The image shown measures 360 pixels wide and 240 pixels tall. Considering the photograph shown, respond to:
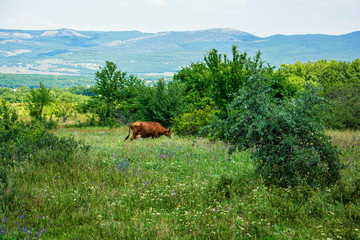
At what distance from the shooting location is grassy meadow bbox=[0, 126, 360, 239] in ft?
14.8

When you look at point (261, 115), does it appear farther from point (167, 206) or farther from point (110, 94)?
point (110, 94)

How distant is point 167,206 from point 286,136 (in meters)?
3.11

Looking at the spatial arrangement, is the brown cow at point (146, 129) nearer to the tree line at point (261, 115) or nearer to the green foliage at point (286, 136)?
the tree line at point (261, 115)

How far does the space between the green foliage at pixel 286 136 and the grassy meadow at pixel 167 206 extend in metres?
0.39

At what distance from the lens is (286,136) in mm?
6566

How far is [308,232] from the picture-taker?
4.49 metres

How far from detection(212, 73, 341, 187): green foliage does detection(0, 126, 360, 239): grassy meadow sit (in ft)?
1.26

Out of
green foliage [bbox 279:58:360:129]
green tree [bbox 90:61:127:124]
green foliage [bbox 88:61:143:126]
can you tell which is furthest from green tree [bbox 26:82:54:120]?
green foliage [bbox 279:58:360:129]

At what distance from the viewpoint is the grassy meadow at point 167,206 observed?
177 inches

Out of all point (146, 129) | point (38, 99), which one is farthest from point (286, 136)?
point (38, 99)

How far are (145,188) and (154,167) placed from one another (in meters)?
2.21

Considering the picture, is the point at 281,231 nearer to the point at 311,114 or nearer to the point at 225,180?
the point at 225,180

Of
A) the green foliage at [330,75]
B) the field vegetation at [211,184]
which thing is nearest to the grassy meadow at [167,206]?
the field vegetation at [211,184]

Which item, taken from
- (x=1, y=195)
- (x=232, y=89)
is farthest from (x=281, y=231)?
(x=232, y=89)
